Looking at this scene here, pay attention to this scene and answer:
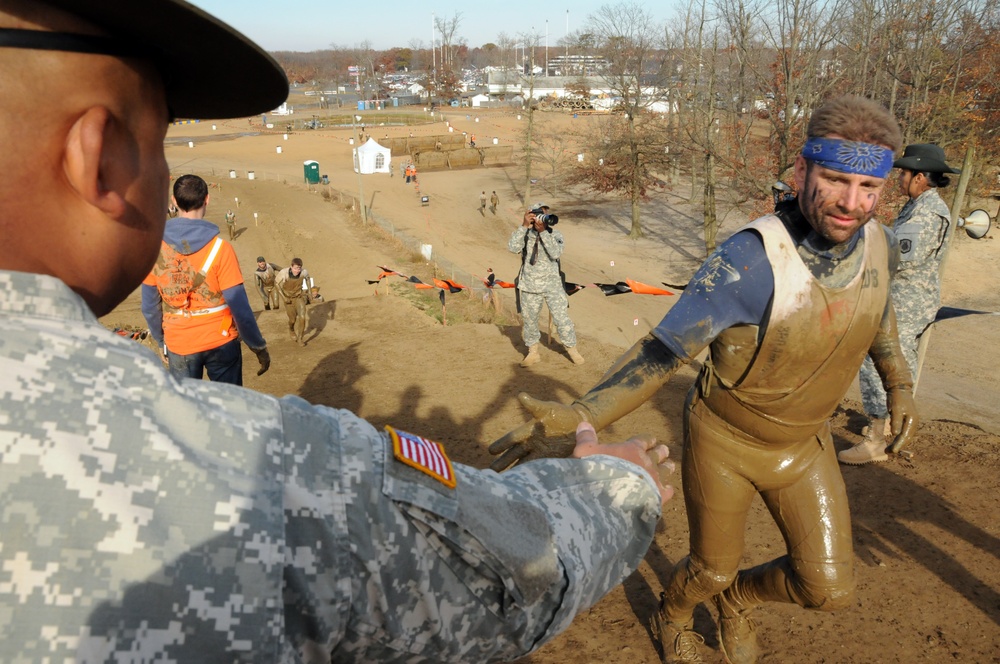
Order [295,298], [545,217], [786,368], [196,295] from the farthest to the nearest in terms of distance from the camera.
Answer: [295,298] < [545,217] < [196,295] < [786,368]

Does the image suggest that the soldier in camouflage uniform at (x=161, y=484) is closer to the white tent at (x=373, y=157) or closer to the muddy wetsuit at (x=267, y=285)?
the muddy wetsuit at (x=267, y=285)

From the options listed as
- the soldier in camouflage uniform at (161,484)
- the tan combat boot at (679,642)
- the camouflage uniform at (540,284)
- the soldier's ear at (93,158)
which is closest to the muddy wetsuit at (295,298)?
the camouflage uniform at (540,284)

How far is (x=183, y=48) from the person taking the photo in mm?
995

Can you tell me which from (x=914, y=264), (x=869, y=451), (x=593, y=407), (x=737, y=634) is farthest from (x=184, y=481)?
(x=914, y=264)

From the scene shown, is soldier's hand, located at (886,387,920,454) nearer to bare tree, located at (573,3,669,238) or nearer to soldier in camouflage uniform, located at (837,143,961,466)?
soldier in camouflage uniform, located at (837,143,961,466)

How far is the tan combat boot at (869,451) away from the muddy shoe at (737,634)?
9.27 ft

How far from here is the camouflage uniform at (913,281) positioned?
20.0ft

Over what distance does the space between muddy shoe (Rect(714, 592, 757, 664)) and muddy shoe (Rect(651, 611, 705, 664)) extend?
0.15 m

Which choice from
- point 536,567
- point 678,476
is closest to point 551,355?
point 678,476

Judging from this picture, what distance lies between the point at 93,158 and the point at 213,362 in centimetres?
456

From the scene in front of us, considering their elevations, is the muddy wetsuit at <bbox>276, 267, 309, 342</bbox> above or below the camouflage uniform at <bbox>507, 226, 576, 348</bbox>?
below

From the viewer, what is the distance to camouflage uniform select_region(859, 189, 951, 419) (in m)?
6.08

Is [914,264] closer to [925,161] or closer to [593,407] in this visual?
[925,161]

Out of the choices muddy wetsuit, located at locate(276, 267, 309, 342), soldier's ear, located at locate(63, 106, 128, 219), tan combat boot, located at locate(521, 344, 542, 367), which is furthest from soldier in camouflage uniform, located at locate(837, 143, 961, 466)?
muddy wetsuit, located at locate(276, 267, 309, 342)
